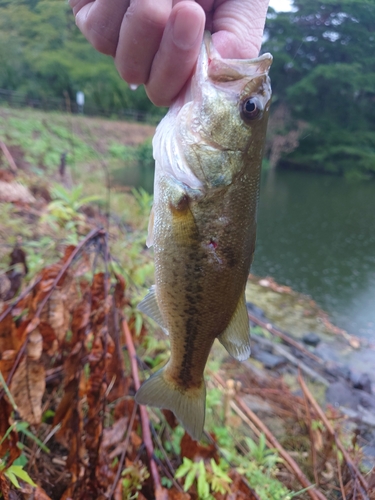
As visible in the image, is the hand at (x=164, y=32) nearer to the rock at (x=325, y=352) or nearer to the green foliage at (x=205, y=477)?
the green foliage at (x=205, y=477)

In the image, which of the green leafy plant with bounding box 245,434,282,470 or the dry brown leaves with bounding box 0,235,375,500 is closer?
the dry brown leaves with bounding box 0,235,375,500

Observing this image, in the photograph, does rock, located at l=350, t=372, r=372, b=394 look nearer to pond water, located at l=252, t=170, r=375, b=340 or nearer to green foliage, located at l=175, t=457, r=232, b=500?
pond water, located at l=252, t=170, r=375, b=340

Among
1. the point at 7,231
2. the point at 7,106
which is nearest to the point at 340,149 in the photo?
the point at 7,106

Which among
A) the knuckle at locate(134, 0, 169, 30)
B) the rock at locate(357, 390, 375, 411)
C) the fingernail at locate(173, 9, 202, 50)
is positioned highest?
the knuckle at locate(134, 0, 169, 30)

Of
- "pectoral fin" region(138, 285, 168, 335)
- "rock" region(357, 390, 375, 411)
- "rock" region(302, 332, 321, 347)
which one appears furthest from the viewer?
"rock" region(302, 332, 321, 347)

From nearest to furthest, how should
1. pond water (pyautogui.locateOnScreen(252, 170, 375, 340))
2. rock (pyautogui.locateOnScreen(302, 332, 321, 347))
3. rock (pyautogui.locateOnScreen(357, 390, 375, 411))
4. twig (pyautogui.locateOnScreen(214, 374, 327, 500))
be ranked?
twig (pyautogui.locateOnScreen(214, 374, 327, 500)), rock (pyautogui.locateOnScreen(357, 390, 375, 411)), rock (pyautogui.locateOnScreen(302, 332, 321, 347)), pond water (pyautogui.locateOnScreen(252, 170, 375, 340))

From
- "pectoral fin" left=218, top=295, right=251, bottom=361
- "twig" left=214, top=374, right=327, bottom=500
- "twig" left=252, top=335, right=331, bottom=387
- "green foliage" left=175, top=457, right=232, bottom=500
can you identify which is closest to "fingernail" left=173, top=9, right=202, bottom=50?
"pectoral fin" left=218, top=295, right=251, bottom=361
